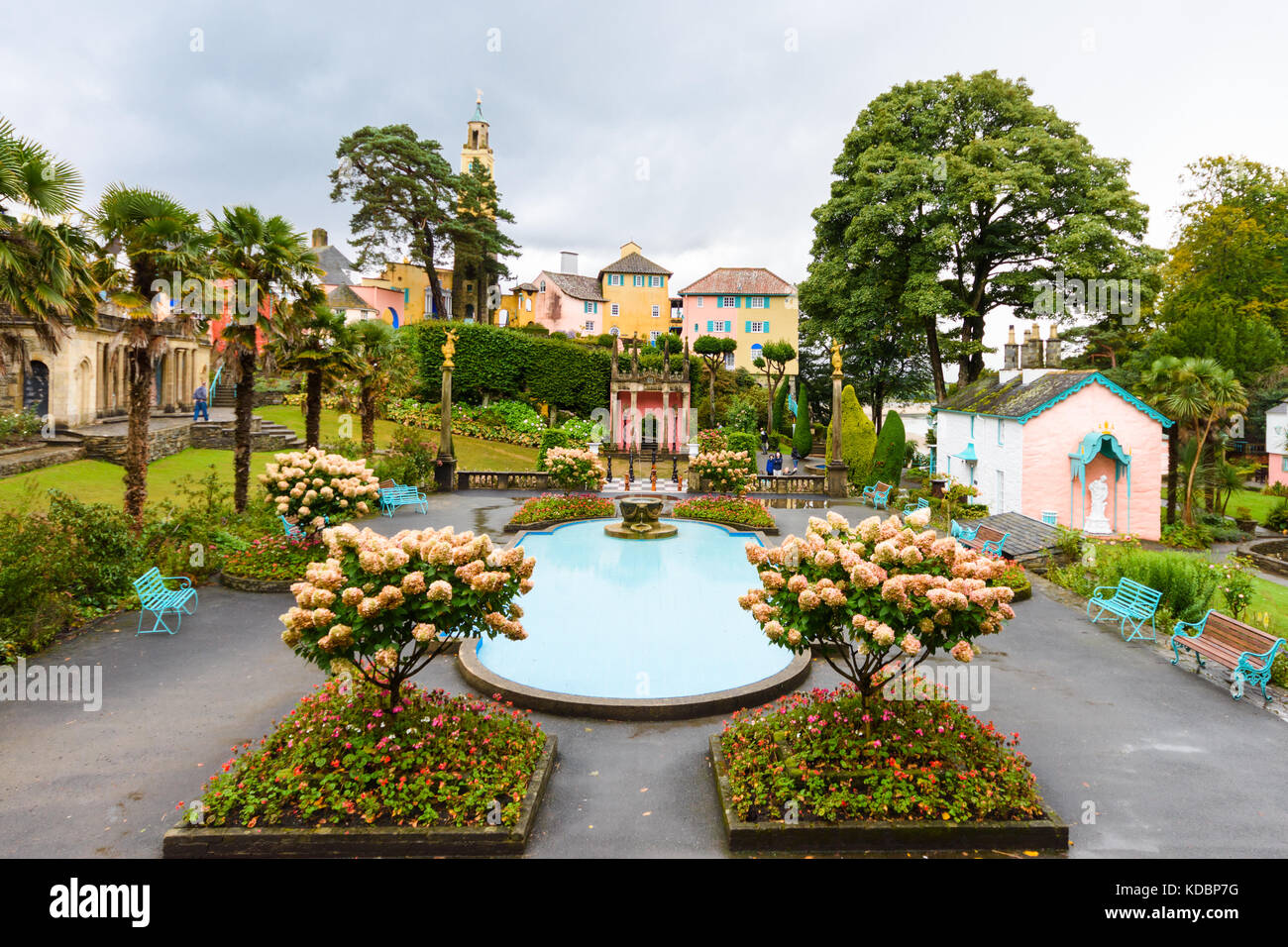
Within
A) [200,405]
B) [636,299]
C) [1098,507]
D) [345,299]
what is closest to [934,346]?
[1098,507]

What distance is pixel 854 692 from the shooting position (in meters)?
7.69

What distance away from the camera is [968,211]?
30.4 metres

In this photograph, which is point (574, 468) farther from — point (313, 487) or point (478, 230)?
point (478, 230)

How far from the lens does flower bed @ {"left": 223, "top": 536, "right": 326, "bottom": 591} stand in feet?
44.6

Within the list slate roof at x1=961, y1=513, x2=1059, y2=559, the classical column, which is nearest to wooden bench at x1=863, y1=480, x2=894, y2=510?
the classical column

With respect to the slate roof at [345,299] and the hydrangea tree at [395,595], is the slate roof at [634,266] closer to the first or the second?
the slate roof at [345,299]

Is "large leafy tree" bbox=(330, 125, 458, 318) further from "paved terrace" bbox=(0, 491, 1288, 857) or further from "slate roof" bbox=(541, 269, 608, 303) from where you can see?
"paved terrace" bbox=(0, 491, 1288, 857)

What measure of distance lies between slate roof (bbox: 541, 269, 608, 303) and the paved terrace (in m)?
55.8

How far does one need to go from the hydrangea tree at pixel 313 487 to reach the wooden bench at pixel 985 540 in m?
14.5

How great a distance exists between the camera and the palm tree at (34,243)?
10.1 meters

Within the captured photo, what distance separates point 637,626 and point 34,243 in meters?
11.5

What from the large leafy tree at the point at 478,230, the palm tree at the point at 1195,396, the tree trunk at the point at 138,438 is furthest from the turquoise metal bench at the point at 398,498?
the large leafy tree at the point at 478,230
